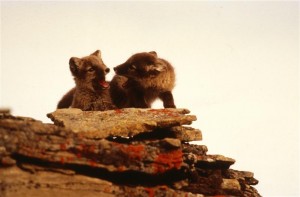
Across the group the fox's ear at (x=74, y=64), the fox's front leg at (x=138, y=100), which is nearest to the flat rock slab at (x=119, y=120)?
the fox's front leg at (x=138, y=100)

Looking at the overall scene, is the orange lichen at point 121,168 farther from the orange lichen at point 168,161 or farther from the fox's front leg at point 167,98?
the fox's front leg at point 167,98

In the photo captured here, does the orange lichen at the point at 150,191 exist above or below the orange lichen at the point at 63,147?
below

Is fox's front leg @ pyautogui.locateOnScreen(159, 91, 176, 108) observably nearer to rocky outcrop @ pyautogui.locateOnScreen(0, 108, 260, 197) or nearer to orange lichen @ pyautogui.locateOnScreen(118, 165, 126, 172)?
rocky outcrop @ pyautogui.locateOnScreen(0, 108, 260, 197)

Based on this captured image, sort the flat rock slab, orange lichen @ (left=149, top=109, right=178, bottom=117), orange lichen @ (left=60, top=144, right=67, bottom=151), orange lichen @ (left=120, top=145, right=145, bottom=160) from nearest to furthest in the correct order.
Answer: orange lichen @ (left=60, top=144, right=67, bottom=151)
orange lichen @ (left=120, top=145, right=145, bottom=160)
the flat rock slab
orange lichen @ (left=149, top=109, right=178, bottom=117)

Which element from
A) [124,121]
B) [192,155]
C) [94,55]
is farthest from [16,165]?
[94,55]

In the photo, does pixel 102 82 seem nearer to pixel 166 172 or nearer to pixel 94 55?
pixel 94 55

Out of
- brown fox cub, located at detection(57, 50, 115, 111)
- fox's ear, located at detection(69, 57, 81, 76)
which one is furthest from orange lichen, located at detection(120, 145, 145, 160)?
fox's ear, located at detection(69, 57, 81, 76)

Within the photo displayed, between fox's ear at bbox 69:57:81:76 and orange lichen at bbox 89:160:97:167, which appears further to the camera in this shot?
fox's ear at bbox 69:57:81:76

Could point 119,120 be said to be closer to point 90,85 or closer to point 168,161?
point 168,161

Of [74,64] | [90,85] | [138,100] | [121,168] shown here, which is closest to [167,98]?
[138,100]
